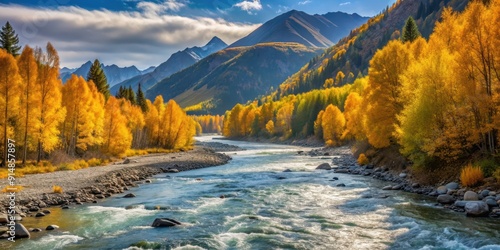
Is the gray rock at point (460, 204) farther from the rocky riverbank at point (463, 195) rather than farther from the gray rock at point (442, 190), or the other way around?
the gray rock at point (442, 190)

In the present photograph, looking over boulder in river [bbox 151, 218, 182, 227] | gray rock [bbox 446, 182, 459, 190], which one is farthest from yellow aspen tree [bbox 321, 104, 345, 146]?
boulder in river [bbox 151, 218, 182, 227]

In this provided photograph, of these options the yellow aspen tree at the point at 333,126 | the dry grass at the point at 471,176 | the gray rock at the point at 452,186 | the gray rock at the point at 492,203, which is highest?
the yellow aspen tree at the point at 333,126

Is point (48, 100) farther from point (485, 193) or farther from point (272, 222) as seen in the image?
point (485, 193)

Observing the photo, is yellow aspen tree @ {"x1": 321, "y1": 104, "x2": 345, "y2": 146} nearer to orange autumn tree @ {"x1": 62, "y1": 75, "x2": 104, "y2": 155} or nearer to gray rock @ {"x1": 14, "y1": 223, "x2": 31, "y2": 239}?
orange autumn tree @ {"x1": 62, "y1": 75, "x2": 104, "y2": 155}

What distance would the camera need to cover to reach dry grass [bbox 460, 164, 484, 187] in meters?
26.3

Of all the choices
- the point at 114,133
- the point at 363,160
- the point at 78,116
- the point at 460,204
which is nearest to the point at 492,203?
the point at 460,204

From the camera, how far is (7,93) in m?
40.1

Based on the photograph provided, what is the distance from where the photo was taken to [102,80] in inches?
3531

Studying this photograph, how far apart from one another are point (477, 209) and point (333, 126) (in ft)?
257

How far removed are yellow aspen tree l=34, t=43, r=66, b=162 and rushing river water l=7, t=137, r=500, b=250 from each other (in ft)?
54.0

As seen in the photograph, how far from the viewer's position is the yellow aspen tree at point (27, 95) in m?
41.9

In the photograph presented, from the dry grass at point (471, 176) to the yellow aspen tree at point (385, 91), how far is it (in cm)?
1697

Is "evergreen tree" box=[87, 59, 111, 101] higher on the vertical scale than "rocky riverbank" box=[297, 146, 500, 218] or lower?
higher

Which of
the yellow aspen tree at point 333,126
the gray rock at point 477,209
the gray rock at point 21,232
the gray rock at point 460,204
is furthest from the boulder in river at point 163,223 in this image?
the yellow aspen tree at point 333,126
